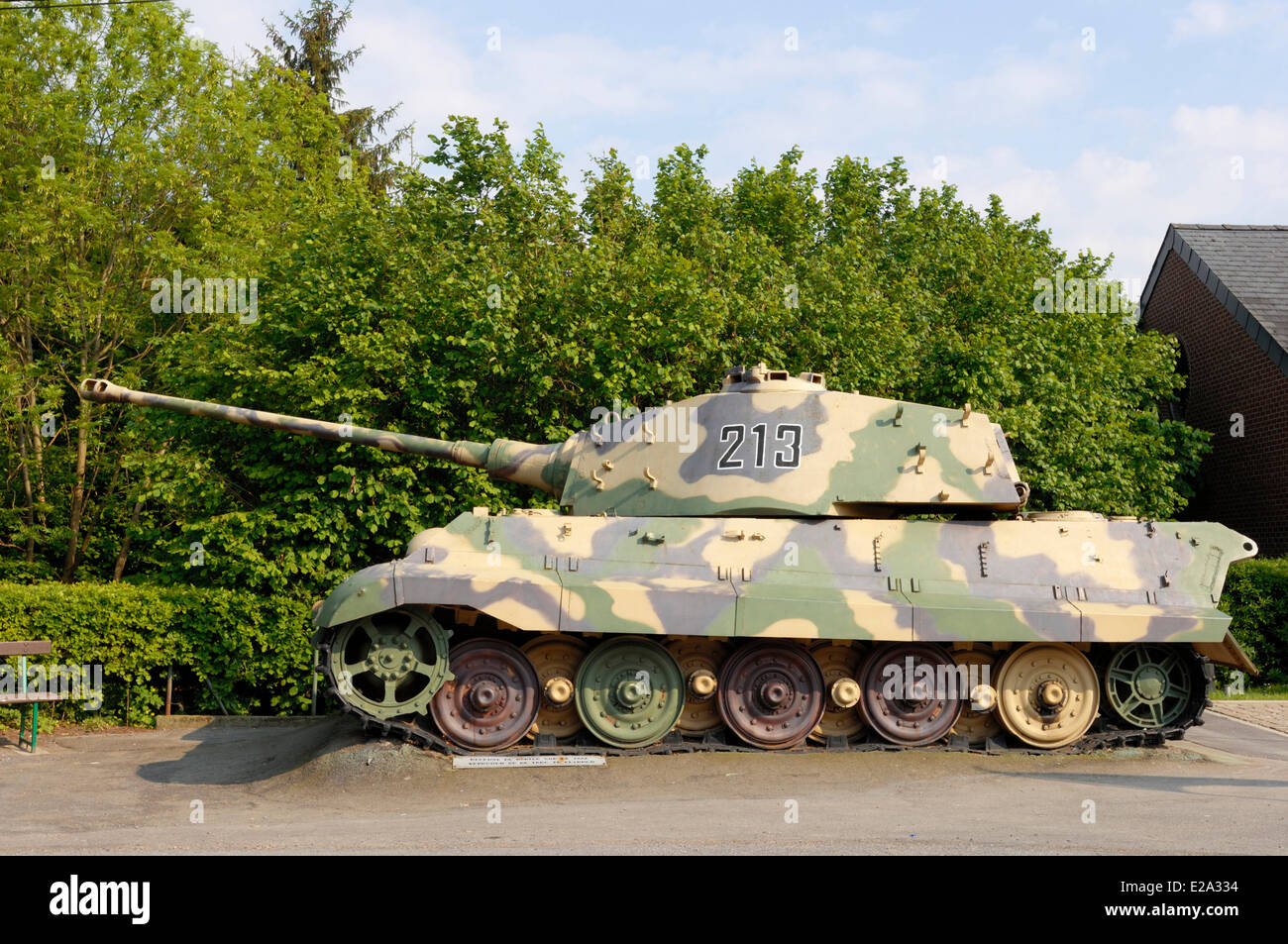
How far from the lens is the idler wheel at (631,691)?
38.4 ft

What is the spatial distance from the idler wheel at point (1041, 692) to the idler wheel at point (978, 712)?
5.3 inches

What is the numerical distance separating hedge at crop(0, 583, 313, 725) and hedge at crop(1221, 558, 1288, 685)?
14221mm

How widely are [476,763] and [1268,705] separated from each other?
11740 millimetres

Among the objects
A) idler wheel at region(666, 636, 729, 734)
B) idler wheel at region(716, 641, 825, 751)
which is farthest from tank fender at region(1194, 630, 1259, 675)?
idler wheel at region(666, 636, 729, 734)

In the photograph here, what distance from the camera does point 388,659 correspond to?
11320 mm

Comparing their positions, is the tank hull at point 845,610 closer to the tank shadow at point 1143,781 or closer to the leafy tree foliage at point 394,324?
the tank shadow at point 1143,781

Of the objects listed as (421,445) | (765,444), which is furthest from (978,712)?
(421,445)

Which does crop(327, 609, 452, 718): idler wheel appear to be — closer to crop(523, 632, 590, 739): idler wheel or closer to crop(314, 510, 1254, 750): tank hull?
crop(314, 510, 1254, 750): tank hull

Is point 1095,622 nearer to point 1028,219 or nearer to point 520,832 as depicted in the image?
point 520,832

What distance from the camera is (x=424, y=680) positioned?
38.1 feet

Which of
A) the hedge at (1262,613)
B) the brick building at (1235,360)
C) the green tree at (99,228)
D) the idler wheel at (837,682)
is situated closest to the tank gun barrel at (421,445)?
the idler wheel at (837,682)

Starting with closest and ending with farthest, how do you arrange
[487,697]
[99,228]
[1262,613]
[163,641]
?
[487,697], [163,641], [1262,613], [99,228]

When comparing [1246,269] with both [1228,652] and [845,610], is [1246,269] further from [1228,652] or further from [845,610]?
[845,610]

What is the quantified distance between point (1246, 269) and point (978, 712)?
16.8 meters
